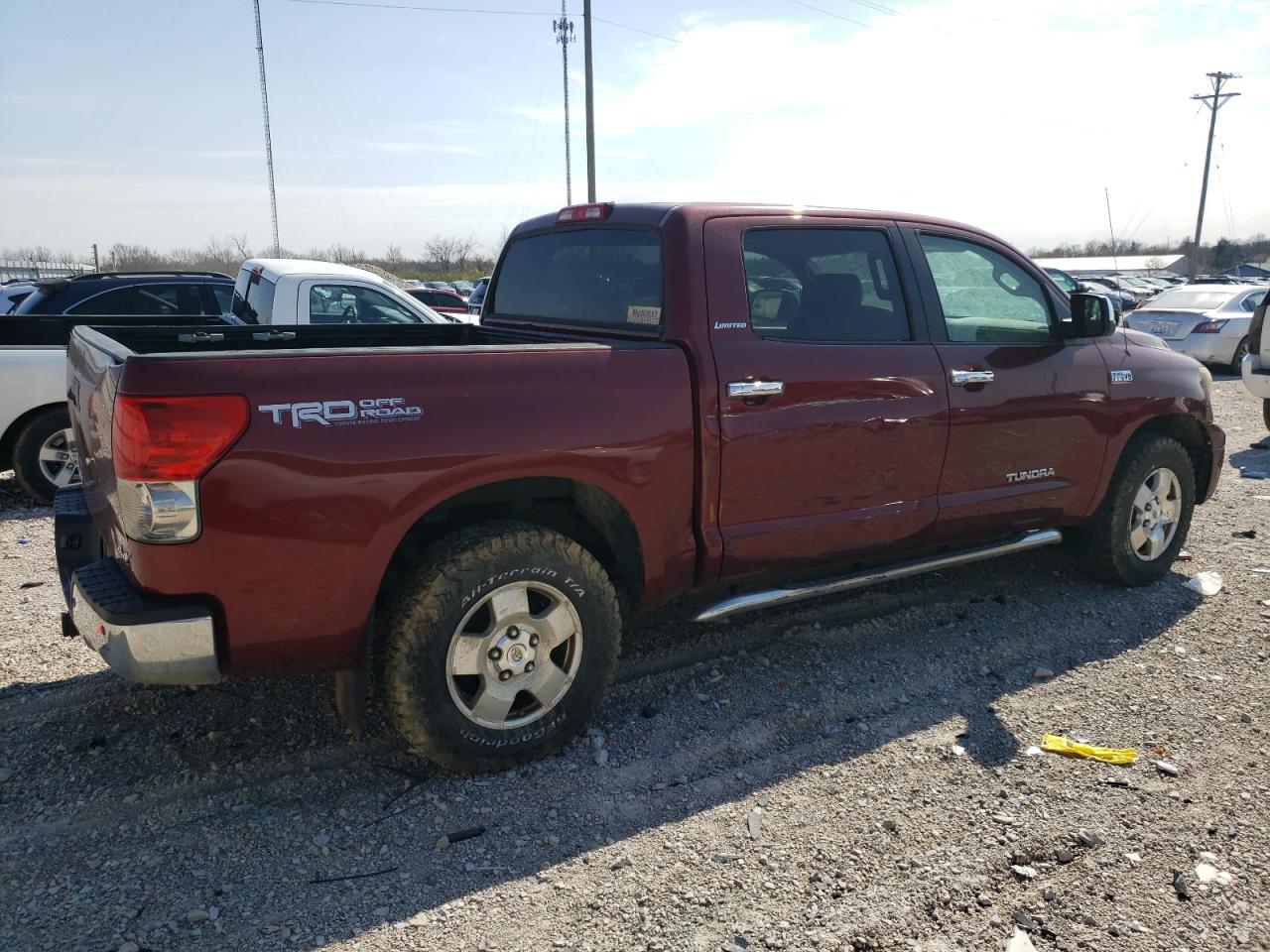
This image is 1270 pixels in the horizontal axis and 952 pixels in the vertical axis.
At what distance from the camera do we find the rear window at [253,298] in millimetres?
A: 8570

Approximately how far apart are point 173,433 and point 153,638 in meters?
0.60

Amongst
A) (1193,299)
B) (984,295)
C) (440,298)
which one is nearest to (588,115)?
(440,298)

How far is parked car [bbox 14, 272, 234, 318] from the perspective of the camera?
995 centimetres

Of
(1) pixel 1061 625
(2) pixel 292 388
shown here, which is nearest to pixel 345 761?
(2) pixel 292 388

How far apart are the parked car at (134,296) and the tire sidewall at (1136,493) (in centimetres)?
840

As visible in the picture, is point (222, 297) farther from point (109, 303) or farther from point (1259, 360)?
point (1259, 360)

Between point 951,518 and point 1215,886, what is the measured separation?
1954 mm

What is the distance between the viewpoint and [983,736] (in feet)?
12.2

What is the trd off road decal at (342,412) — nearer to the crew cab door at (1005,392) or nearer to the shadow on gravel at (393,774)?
the shadow on gravel at (393,774)

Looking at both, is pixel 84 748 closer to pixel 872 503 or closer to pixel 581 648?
pixel 581 648

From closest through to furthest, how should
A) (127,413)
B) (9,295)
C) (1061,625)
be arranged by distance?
(127,413) < (1061,625) < (9,295)

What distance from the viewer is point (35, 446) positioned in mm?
7082

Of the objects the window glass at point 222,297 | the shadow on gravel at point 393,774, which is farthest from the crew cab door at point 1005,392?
the window glass at point 222,297

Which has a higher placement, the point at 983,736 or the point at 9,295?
the point at 9,295
